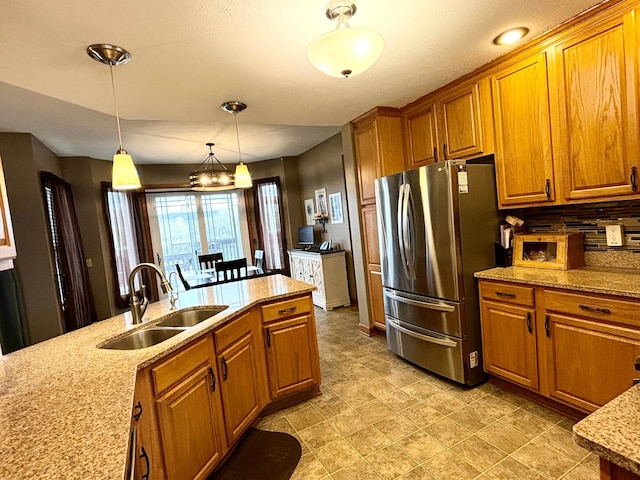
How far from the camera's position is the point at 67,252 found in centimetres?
395

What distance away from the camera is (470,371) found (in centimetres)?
238

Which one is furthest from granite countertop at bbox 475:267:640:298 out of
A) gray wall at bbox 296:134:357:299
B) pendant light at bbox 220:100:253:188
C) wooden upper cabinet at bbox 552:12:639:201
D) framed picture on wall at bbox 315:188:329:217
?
framed picture on wall at bbox 315:188:329:217

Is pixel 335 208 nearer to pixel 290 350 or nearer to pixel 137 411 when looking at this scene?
pixel 290 350

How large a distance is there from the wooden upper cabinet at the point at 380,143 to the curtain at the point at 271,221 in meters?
2.88

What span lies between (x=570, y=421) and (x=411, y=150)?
2366 millimetres

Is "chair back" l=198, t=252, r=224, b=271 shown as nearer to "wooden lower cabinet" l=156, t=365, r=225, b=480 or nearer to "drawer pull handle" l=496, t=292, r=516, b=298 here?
"wooden lower cabinet" l=156, t=365, r=225, b=480

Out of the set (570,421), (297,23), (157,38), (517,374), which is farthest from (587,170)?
(157,38)

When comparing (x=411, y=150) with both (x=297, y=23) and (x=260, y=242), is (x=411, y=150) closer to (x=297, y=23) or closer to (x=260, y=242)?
(x=297, y=23)

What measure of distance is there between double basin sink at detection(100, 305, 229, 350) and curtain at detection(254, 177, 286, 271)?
3.93 meters

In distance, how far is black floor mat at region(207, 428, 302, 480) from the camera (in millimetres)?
1744

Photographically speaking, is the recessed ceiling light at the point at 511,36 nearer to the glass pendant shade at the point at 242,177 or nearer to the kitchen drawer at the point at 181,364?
the glass pendant shade at the point at 242,177

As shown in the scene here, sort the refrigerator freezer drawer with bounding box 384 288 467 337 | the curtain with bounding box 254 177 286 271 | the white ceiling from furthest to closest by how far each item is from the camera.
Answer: the curtain with bounding box 254 177 286 271
the refrigerator freezer drawer with bounding box 384 288 467 337
the white ceiling

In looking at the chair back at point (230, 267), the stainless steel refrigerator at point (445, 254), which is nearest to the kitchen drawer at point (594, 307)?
the stainless steel refrigerator at point (445, 254)

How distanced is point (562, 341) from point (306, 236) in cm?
399
